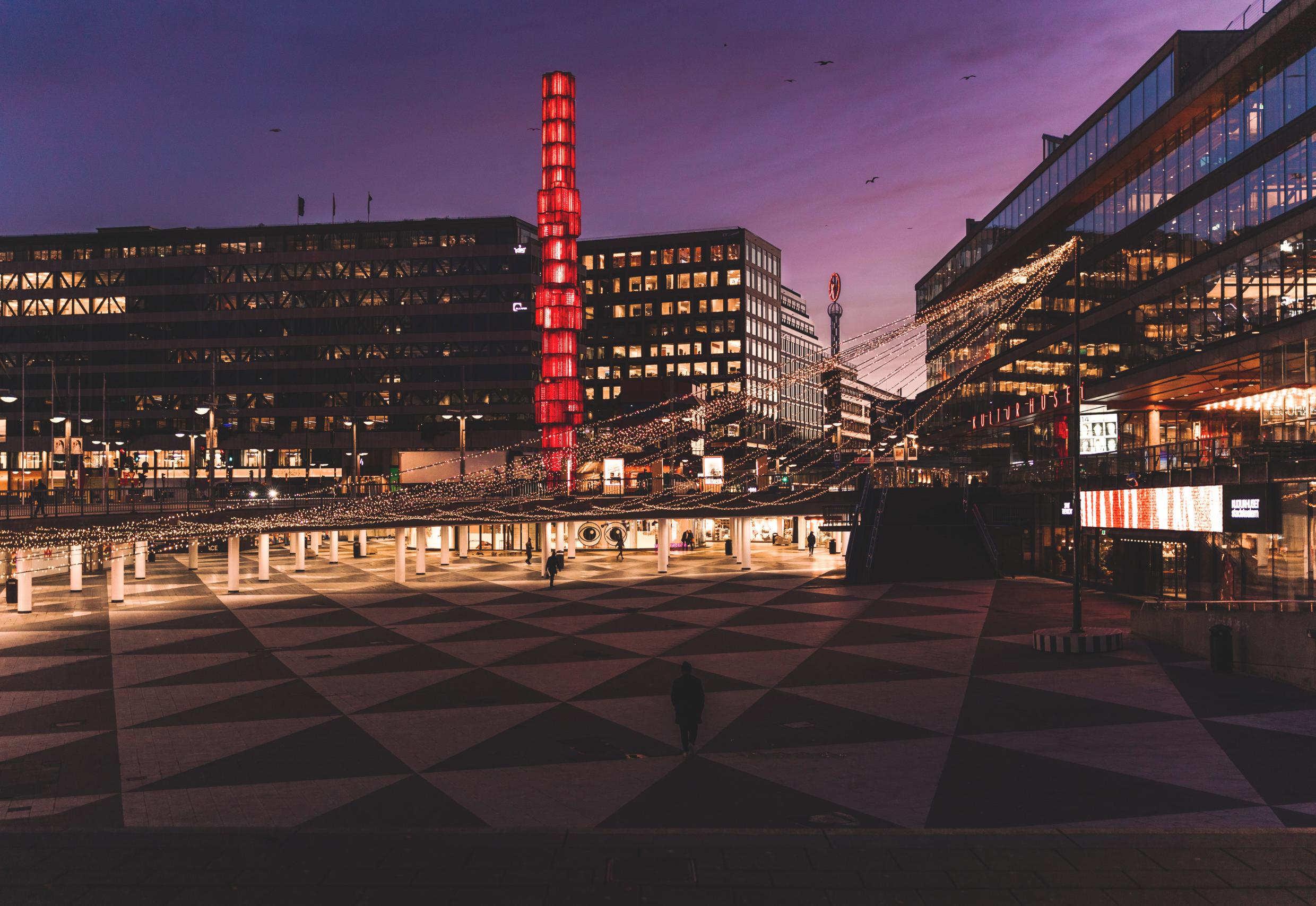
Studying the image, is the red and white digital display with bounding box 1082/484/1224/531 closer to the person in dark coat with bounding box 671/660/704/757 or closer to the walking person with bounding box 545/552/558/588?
the person in dark coat with bounding box 671/660/704/757

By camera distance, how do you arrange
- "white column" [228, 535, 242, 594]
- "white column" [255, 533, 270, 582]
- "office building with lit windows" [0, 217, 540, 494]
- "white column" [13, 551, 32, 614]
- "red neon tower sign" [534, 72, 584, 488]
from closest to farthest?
1. "white column" [13, 551, 32, 614]
2. "white column" [228, 535, 242, 594]
3. "white column" [255, 533, 270, 582]
4. "red neon tower sign" [534, 72, 584, 488]
5. "office building with lit windows" [0, 217, 540, 494]

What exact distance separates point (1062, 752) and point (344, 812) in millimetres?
13182

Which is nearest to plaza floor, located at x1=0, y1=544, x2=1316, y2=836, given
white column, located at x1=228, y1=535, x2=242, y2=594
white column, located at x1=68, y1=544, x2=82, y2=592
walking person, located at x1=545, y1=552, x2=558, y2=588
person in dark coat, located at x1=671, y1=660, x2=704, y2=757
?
person in dark coat, located at x1=671, y1=660, x2=704, y2=757

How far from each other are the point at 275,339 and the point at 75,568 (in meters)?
73.9

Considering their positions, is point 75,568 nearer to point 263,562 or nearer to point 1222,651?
point 263,562

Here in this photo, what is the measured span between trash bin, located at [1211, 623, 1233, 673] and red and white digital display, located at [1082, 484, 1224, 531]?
8641 mm

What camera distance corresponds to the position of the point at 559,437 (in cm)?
7662

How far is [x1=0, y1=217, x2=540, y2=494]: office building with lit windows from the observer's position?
115938 mm

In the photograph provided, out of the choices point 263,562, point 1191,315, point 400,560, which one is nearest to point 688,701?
point 1191,315

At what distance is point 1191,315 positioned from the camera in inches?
1683

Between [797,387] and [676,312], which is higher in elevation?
[676,312]

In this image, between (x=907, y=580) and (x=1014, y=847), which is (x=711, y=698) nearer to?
(x=1014, y=847)

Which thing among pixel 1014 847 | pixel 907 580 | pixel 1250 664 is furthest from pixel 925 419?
pixel 1014 847

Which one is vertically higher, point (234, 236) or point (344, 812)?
point (234, 236)
